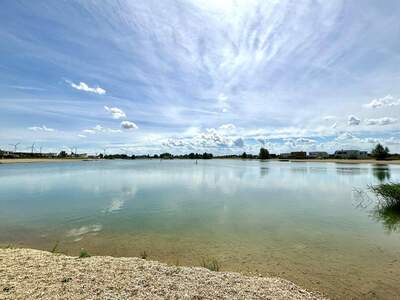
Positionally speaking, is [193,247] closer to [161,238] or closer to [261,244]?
[161,238]

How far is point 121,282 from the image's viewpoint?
621cm

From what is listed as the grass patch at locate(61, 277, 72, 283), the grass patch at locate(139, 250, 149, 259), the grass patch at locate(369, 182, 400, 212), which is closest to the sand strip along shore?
the grass patch at locate(61, 277, 72, 283)

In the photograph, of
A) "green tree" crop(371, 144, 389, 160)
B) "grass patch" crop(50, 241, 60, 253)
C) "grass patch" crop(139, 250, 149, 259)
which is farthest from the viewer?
"green tree" crop(371, 144, 389, 160)

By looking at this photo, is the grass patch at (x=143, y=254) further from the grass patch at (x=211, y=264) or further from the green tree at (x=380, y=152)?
the green tree at (x=380, y=152)

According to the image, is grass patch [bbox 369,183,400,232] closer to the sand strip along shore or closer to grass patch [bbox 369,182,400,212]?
grass patch [bbox 369,182,400,212]

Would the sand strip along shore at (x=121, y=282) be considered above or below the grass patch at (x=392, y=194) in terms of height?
below

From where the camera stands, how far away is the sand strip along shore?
220 inches

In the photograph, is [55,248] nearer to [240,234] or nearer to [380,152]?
[240,234]

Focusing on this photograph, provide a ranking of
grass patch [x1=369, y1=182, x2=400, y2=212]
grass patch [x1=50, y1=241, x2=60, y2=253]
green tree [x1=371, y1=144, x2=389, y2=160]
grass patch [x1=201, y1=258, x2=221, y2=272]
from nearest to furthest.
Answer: grass patch [x1=201, y1=258, x2=221, y2=272], grass patch [x1=50, y1=241, x2=60, y2=253], grass patch [x1=369, y1=182, x2=400, y2=212], green tree [x1=371, y1=144, x2=389, y2=160]

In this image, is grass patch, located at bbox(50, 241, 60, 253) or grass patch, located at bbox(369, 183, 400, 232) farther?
grass patch, located at bbox(369, 183, 400, 232)

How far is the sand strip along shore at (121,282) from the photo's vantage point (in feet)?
18.4

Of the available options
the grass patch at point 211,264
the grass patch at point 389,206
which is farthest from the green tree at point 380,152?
the grass patch at point 211,264

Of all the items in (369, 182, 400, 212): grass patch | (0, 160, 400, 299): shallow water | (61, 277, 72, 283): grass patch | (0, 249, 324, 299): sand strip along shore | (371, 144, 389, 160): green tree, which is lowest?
(0, 160, 400, 299): shallow water

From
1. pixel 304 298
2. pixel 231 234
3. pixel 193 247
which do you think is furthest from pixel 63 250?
pixel 304 298
